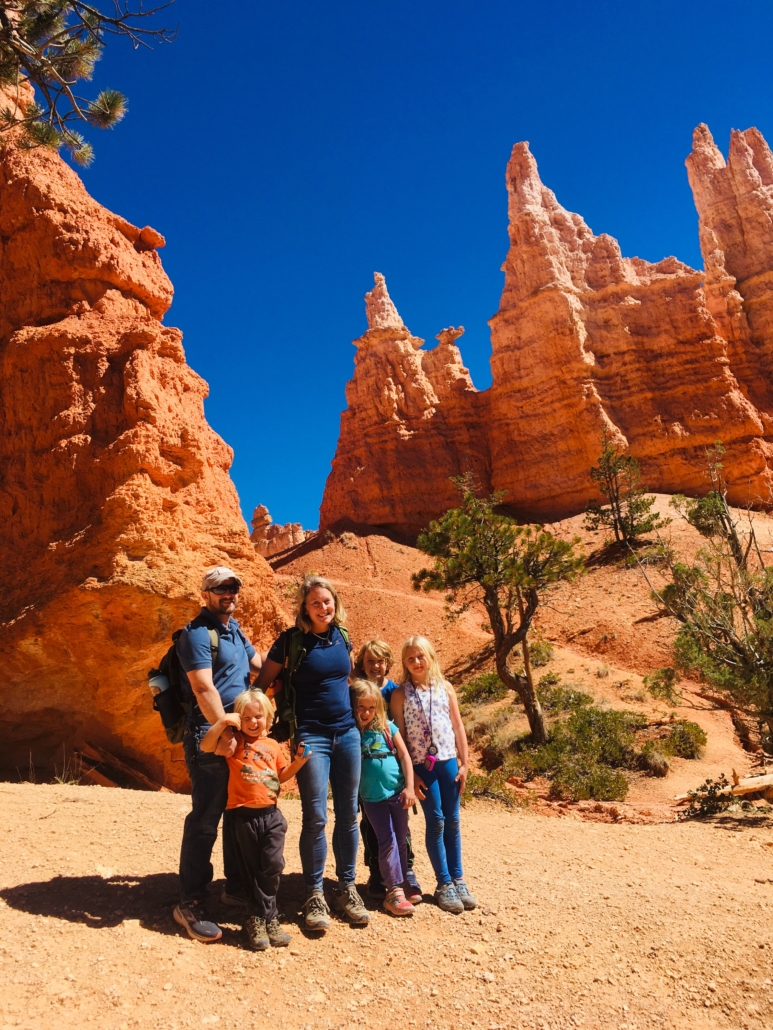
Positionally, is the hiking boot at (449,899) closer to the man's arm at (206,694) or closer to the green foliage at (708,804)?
the man's arm at (206,694)

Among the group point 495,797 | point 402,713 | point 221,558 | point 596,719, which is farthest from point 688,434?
point 402,713

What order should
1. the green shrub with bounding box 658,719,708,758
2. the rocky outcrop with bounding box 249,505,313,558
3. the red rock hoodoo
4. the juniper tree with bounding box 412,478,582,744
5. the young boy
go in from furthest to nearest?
the rocky outcrop with bounding box 249,505,313,558
the red rock hoodoo
the juniper tree with bounding box 412,478,582,744
the green shrub with bounding box 658,719,708,758
the young boy

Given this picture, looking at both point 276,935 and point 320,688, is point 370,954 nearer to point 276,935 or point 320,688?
point 276,935

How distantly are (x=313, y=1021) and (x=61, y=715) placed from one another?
6050 millimetres

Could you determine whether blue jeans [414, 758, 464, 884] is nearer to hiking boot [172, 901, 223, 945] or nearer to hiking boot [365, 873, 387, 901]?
hiking boot [365, 873, 387, 901]

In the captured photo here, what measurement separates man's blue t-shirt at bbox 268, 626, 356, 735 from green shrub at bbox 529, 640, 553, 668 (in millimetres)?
18668

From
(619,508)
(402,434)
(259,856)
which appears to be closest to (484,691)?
(619,508)

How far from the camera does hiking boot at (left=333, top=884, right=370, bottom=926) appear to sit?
13.1 feet

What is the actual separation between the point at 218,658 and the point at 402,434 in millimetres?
40172

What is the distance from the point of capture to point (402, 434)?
43781mm

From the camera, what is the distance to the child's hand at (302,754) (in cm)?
408

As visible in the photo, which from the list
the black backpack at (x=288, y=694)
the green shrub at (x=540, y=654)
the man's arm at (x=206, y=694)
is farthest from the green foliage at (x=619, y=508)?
the man's arm at (x=206, y=694)

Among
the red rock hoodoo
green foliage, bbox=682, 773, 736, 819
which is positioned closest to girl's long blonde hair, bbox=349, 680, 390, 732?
green foliage, bbox=682, 773, 736, 819

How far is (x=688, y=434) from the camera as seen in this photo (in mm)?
38375
